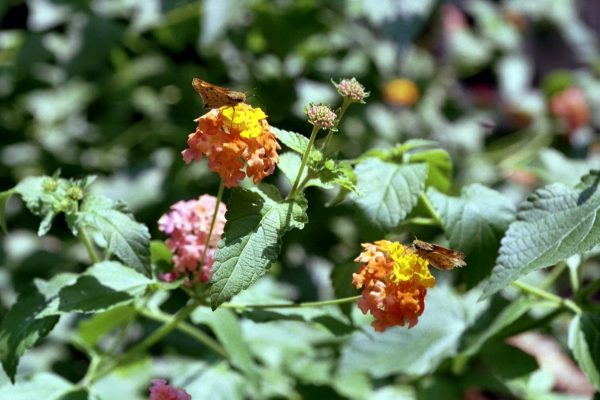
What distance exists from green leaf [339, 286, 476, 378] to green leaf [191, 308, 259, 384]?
21cm

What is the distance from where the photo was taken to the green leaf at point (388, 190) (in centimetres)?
100

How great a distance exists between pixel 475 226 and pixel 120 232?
42 cm

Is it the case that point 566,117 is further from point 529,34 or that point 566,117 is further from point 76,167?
point 76,167

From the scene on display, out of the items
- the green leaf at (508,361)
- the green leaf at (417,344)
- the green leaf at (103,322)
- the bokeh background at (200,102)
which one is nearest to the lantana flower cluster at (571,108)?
the bokeh background at (200,102)

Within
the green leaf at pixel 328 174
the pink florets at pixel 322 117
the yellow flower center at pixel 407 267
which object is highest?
the pink florets at pixel 322 117

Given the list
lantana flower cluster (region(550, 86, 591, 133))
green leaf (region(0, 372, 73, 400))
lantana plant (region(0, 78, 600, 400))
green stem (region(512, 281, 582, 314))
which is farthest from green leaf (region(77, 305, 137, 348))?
lantana flower cluster (region(550, 86, 591, 133))

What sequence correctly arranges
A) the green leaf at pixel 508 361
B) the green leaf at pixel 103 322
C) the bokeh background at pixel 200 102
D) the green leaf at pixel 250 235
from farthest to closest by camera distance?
the bokeh background at pixel 200 102 → the green leaf at pixel 508 361 → the green leaf at pixel 103 322 → the green leaf at pixel 250 235

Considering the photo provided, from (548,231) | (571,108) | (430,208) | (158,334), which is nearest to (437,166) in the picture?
(430,208)

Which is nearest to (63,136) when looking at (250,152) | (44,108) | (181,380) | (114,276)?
(44,108)

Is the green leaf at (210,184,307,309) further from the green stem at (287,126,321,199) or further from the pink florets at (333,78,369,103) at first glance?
the pink florets at (333,78,369,103)

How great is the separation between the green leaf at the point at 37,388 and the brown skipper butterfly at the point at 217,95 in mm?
442

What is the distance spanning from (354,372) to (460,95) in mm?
1551

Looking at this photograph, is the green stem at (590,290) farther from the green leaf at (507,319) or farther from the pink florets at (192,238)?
the pink florets at (192,238)

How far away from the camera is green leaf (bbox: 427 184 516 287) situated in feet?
3.36
